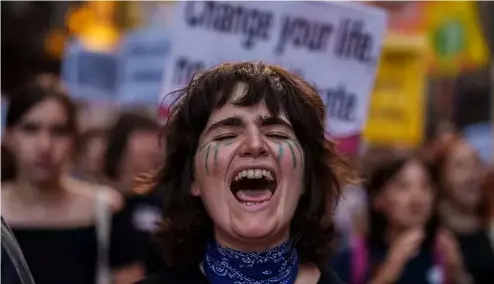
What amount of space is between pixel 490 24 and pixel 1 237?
16246mm

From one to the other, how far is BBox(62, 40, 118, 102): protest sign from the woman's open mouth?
5761 mm

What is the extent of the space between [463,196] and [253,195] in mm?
3647

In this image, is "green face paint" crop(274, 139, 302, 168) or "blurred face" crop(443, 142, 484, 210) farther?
"blurred face" crop(443, 142, 484, 210)

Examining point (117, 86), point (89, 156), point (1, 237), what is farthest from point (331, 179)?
point (117, 86)

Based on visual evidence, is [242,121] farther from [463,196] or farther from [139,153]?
[463,196]

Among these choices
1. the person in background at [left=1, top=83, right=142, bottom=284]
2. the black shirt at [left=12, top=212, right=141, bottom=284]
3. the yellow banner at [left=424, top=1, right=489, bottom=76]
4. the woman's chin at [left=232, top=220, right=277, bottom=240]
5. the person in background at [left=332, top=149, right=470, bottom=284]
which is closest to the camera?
the woman's chin at [left=232, top=220, right=277, bottom=240]

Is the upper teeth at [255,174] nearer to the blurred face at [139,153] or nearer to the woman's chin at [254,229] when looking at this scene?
the woman's chin at [254,229]

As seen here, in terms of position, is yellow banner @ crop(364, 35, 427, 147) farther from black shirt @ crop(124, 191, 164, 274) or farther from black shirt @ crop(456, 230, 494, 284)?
black shirt @ crop(124, 191, 164, 274)

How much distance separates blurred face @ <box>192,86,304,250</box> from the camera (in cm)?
275

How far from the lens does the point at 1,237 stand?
2.30 metres

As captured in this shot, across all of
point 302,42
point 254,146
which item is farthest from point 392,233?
point 254,146

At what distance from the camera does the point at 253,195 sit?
110 inches

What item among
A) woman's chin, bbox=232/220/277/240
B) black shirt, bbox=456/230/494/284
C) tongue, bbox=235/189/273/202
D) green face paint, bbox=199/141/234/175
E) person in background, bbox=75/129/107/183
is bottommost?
person in background, bbox=75/129/107/183

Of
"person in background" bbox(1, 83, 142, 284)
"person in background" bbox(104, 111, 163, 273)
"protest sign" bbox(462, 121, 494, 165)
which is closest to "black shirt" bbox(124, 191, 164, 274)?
"person in background" bbox(104, 111, 163, 273)
